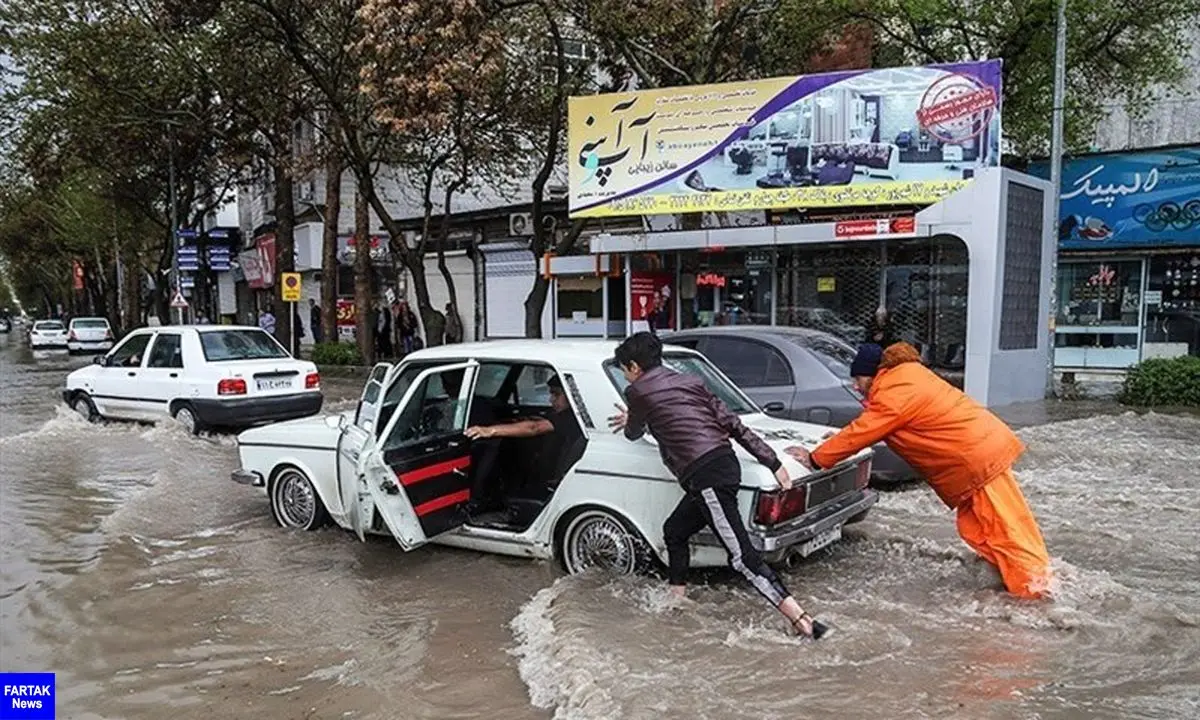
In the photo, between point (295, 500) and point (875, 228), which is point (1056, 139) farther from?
point (295, 500)

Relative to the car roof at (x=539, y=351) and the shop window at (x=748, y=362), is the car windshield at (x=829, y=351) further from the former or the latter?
the car roof at (x=539, y=351)

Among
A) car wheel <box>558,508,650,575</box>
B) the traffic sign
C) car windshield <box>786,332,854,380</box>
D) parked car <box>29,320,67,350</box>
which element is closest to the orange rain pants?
car wheel <box>558,508,650,575</box>

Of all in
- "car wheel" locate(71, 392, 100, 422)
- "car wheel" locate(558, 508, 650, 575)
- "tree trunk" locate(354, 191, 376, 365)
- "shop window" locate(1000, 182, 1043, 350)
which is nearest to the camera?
"car wheel" locate(558, 508, 650, 575)

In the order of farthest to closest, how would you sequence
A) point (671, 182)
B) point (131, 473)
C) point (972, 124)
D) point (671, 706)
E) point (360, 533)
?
point (671, 182) < point (972, 124) < point (131, 473) < point (360, 533) < point (671, 706)

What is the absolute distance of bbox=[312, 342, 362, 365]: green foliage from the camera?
21.8m

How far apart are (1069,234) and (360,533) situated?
55.9 ft

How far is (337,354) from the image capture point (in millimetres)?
22016

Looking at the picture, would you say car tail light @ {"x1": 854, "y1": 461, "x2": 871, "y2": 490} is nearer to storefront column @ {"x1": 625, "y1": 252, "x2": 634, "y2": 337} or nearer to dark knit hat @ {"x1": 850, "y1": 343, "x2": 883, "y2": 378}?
dark knit hat @ {"x1": 850, "y1": 343, "x2": 883, "y2": 378}

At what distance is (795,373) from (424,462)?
3594 mm

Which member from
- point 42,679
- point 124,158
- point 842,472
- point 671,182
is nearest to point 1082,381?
point 671,182

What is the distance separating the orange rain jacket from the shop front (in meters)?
14.9

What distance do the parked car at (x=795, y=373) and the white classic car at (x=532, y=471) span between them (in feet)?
5.05

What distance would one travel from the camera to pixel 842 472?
5527mm

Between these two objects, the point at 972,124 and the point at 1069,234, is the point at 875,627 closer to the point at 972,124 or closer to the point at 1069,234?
the point at 972,124
